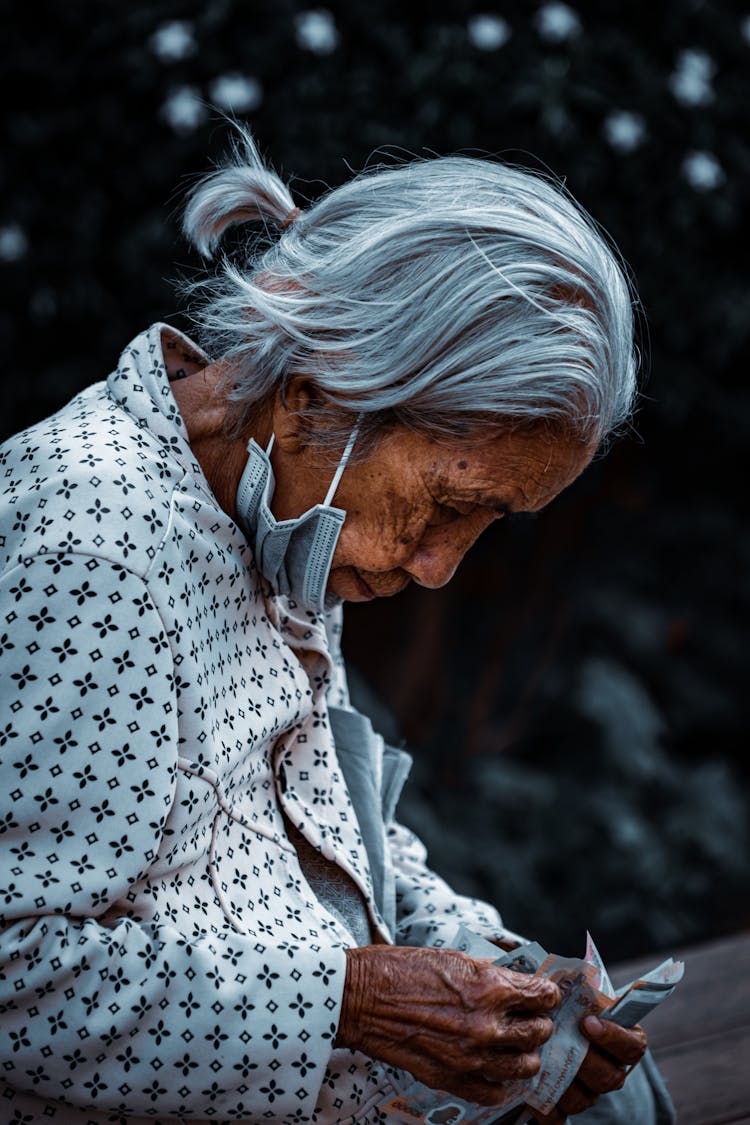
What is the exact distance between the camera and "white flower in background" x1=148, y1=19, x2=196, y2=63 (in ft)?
11.5

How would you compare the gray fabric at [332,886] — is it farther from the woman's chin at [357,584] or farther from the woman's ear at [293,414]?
the woman's ear at [293,414]

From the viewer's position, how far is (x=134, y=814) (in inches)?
60.5

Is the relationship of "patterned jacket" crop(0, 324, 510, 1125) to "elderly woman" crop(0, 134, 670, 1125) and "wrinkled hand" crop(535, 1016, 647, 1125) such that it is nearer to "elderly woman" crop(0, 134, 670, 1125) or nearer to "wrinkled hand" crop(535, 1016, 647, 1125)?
"elderly woman" crop(0, 134, 670, 1125)

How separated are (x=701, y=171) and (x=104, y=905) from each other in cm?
327

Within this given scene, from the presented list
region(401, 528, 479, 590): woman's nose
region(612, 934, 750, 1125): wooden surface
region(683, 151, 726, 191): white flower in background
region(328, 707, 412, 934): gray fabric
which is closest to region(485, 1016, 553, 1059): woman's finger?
region(328, 707, 412, 934): gray fabric

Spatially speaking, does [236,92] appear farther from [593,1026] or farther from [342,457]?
[593,1026]

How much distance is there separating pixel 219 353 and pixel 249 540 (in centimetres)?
30

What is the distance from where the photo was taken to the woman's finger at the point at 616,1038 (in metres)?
1.89

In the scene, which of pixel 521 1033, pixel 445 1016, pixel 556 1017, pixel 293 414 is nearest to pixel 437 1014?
pixel 445 1016

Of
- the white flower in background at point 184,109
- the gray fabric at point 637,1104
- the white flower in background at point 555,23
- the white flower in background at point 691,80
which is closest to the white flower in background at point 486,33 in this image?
the white flower in background at point 555,23

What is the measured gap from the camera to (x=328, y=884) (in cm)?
199

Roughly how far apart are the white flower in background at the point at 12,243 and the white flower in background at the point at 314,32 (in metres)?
0.96

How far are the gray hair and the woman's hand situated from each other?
0.72 metres

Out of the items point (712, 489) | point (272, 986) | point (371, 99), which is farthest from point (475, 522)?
point (712, 489)
